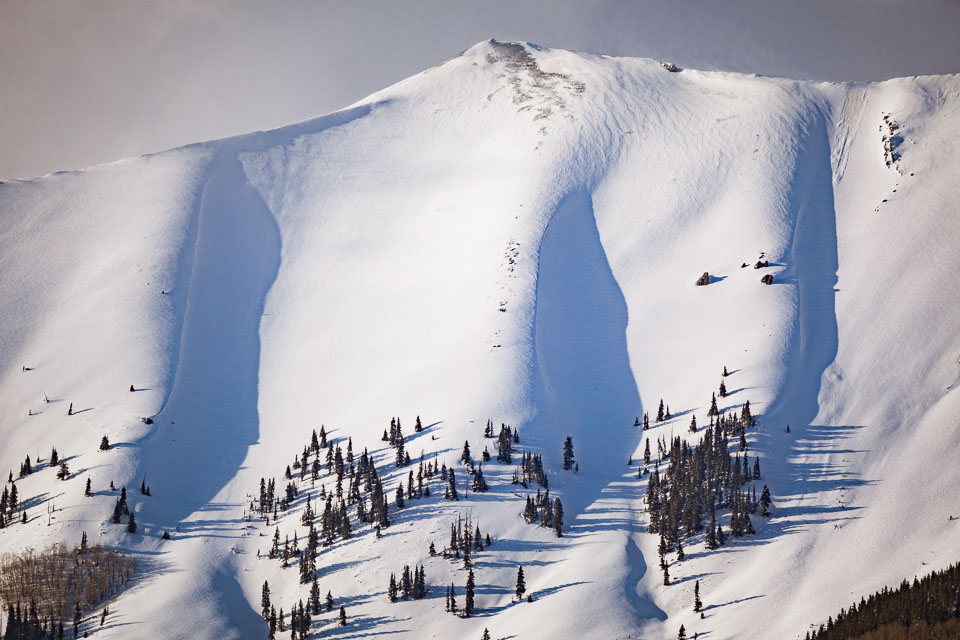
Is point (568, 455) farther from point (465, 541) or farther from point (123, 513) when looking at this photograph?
point (123, 513)

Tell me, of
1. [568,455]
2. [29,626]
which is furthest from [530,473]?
[29,626]

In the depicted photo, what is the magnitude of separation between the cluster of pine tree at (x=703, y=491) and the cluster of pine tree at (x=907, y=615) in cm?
2204

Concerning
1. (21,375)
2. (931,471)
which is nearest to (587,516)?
(931,471)

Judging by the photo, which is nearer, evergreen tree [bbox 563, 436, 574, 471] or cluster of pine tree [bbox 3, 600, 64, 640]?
cluster of pine tree [bbox 3, 600, 64, 640]

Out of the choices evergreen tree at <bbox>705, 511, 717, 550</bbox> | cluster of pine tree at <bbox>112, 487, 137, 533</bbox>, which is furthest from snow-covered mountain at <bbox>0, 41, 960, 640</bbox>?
evergreen tree at <bbox>705, 511, 717, 550</bbox>

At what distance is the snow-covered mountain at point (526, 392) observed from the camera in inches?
4692

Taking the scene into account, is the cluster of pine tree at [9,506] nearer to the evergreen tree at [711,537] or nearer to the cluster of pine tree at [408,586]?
the cluster of pine tree at [408,586]

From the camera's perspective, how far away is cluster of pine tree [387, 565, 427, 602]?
394ft

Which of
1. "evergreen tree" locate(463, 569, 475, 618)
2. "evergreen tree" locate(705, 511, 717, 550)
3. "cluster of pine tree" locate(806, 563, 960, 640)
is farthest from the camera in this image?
"evergreen tree" locate(705, 511, 717, 550)

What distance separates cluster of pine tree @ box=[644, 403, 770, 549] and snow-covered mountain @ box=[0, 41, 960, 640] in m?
2.97

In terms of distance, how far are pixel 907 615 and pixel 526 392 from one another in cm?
6827

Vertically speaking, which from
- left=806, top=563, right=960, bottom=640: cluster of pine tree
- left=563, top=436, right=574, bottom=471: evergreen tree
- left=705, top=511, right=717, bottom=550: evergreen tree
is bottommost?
left=806, top=563, right=960, bottom=640: cluster of pine tree

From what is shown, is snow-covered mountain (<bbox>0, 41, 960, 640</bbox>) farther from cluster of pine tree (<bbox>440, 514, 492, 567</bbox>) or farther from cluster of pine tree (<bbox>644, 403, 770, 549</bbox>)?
cluster of pine tree (<bbox>644, 403, 770, 549</bbox>)

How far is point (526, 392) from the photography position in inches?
6038
